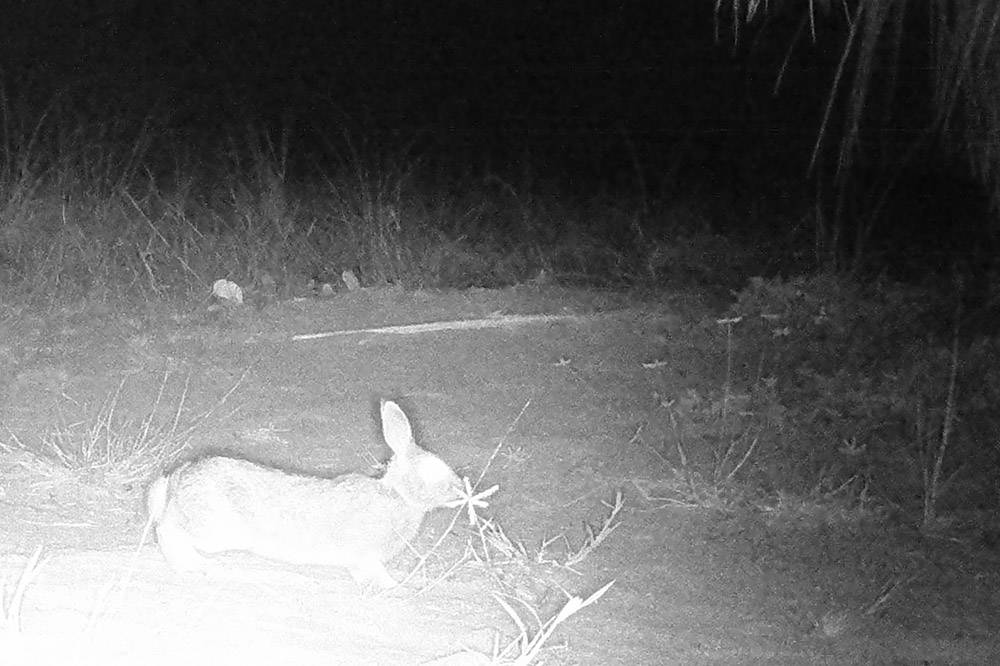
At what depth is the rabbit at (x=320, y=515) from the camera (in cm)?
242

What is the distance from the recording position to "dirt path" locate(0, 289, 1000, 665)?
2.22m

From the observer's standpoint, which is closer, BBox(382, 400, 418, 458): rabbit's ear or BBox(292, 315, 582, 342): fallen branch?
BBox(382, 400, 418, 458): rabbit's ear

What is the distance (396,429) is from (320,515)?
23 centimetres

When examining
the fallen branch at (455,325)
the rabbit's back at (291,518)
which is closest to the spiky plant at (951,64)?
the rabbit's back at (291,518)

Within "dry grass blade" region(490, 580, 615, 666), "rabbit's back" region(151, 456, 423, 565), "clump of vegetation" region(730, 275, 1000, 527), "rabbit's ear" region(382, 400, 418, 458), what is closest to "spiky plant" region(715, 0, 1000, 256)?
"dry grass blade" region(490, 580, 615, 666)

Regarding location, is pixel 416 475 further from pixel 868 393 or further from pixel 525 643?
pixel 868 393

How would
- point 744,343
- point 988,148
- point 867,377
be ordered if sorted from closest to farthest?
point 988,148 → point 867,377 → point 744,343

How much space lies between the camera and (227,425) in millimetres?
3855

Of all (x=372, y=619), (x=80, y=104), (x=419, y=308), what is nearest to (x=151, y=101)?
(x=80, y=104)

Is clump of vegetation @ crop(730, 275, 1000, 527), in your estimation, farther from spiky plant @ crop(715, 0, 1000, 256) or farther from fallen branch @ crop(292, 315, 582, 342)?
spiky plant @ crop(715, 0, 1000, 256)

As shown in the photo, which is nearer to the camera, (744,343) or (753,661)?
(753,661)

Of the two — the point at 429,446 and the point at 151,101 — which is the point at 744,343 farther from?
the point at 151,101

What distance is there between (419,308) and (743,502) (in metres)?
2.57

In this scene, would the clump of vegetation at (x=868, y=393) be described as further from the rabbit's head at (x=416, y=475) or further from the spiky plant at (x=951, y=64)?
the spiky plant at (x=951, y=64)
